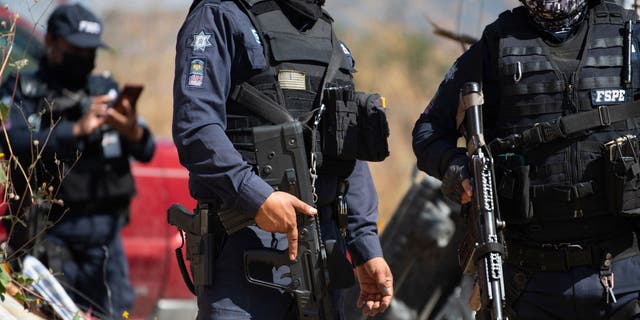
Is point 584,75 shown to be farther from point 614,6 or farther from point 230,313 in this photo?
point 230,313

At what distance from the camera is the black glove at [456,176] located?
3.98 metres

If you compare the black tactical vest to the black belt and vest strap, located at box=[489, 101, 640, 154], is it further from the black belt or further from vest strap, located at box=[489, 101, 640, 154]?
the black belt

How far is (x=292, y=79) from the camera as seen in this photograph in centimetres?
391

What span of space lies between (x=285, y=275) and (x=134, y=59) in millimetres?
21500

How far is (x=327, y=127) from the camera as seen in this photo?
399 cm

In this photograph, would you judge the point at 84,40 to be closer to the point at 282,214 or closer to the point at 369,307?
the point at 369,307

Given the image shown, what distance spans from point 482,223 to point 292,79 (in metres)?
0.87

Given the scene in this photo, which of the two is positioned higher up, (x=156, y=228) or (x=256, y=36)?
(x=256, y=36)

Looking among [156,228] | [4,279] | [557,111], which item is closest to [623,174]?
[557,111]

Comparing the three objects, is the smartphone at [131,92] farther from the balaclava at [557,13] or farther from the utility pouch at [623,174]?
the utility pouch at [623,174]

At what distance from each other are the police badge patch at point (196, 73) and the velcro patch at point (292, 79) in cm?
31

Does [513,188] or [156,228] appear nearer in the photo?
[513,188]

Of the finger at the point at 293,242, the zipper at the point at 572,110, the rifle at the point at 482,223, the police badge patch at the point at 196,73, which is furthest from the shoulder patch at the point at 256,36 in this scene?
the zipper at the point at 572,110

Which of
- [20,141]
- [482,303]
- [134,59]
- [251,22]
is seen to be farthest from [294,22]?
[134,59]
